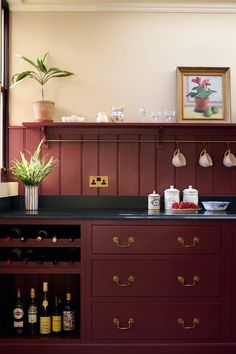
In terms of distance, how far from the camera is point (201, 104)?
305 centimetres

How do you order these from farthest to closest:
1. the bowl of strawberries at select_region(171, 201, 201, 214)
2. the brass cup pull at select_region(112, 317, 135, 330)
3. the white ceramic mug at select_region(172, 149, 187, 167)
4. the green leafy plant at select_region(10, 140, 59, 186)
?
the white ceramic mug at select_region(172, 149, 187, 167), the green leafy plant at select_region(10, 140, 59, 186), the bowl of strawberries at select_region(171, 201, 201, 214), the brass cup pull at select_region(112, 317, 135, 330)

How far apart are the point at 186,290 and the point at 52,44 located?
2.10m

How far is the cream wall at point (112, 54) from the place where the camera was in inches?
122

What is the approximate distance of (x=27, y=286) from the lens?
114 inches

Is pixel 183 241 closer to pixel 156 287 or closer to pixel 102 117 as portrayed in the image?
pixel 156 287

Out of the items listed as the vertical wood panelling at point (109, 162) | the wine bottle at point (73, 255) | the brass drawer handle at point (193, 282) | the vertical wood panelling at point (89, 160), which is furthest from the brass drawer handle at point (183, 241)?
the vertical wood panelling at point (89, 160)

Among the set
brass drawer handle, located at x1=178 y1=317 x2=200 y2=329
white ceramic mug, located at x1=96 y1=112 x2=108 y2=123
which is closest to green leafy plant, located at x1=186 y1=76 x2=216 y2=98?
white ceramic mug, located at x1=96 y1=112 x2=108 y2=123

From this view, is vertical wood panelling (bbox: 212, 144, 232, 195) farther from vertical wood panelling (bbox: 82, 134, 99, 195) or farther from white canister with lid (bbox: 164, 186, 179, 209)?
vertical wood panelling (bbox: 82, 134, 99, 195)

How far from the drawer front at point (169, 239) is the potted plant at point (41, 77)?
1.10 metres

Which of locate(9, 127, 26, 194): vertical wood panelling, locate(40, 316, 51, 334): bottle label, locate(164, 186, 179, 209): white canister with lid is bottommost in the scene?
locate(40, 316, 51, 334): bottle label

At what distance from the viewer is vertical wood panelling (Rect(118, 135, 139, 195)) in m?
3.05

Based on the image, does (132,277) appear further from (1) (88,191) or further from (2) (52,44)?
(2) (52,44)

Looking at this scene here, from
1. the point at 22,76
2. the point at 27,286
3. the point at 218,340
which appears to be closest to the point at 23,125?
the point at 22,76

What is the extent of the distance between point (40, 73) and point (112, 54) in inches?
23.1
